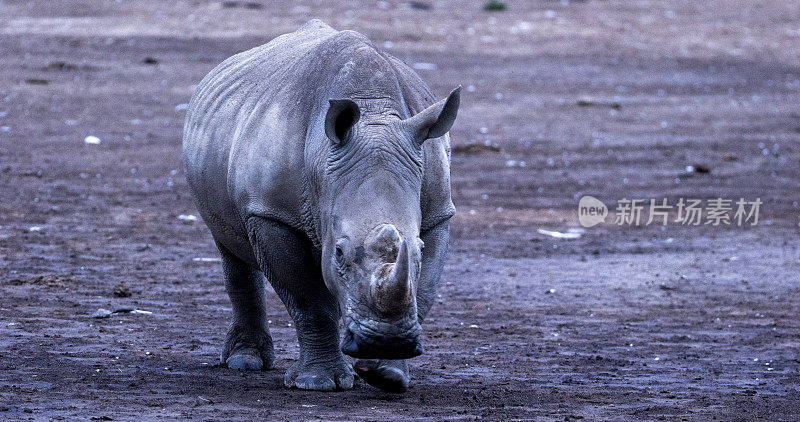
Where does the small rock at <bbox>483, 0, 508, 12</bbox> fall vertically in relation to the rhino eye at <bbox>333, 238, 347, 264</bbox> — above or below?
below

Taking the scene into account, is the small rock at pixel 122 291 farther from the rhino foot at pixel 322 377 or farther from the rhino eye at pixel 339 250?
the rhino eye at pixel 339 250

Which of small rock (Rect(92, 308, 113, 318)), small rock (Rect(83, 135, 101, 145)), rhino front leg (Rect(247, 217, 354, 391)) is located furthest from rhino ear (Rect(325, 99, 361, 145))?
small rock (Rect(83, 135, 101, 145))

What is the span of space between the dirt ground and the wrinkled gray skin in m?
0.40

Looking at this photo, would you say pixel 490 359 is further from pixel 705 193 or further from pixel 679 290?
pixel 705 193

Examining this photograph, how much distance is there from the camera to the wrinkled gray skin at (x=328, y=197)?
18.2 ft

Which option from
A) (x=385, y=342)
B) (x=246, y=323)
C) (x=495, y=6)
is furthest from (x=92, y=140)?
(x=495, y=6)

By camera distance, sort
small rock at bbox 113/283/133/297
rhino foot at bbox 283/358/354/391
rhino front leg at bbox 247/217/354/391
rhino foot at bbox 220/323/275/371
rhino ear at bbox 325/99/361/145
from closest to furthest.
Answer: rhino ear at bbox 325/99/361/145 < rhino front leg at bbox 247/217/354/391 < rhino foot at bbox 283/358/354/391 < rhino foot at bbox 220/323/275/371 < small rock at bbox 113/283/133/297

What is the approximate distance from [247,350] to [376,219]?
7.27 ft

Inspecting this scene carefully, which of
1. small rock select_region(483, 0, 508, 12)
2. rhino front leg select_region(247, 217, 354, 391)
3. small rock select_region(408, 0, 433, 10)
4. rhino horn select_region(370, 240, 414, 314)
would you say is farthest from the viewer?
small rock select_region(483, 0, 508, 12)

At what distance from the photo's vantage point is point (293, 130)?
642 centimetres

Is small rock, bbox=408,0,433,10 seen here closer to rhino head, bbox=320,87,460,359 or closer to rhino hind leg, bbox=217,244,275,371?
rhino hind leg, bbox=217,244,275,371

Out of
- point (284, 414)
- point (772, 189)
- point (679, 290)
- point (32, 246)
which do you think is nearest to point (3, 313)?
point (32, 246)

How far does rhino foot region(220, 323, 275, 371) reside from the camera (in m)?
7.52

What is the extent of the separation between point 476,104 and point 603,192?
517 cm
